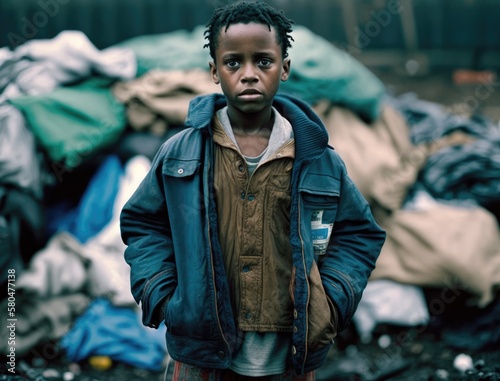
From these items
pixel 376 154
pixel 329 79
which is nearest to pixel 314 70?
pixel 329 79

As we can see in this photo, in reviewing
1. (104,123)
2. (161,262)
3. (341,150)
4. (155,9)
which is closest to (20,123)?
(104,123)

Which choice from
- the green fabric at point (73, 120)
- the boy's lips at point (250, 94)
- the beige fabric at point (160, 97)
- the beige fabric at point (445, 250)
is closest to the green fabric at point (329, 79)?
the beige fabric at point (160, 97)

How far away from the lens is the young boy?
6.66ft

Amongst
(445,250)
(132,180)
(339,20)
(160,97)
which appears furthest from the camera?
(339,20)

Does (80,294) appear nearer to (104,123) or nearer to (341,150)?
(104,123)

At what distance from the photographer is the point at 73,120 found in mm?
4625

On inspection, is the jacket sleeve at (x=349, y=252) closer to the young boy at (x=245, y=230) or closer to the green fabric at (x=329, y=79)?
the young boy at (x=245, y=230)

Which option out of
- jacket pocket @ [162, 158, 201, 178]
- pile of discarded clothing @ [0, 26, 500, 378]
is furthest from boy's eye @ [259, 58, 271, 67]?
pile of discarded clothing @ [0, 26, 500, 378]

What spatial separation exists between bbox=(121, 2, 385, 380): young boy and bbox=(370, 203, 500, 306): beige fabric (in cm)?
246

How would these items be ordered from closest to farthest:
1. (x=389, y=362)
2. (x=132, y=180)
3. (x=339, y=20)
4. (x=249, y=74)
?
1. (x=249, y=74)
2. (x=389, y=362)
3. (x=132, y=180)
4. (x=339, y=20)

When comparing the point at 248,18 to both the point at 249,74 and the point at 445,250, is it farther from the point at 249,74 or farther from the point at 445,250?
the point at 445,250

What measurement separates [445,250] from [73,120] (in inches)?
112

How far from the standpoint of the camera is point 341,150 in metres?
4.84

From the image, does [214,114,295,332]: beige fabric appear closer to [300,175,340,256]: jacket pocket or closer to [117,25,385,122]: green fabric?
[300,175,340,256]: jacket pocket
